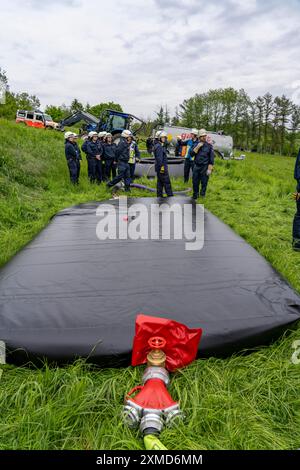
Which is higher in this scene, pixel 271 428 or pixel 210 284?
pixel 210 284

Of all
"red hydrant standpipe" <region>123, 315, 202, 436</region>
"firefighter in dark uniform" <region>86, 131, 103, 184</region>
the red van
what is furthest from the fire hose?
the red van

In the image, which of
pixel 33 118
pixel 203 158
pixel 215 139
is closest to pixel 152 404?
pixel 203 158

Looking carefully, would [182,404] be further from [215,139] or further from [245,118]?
[245,118]

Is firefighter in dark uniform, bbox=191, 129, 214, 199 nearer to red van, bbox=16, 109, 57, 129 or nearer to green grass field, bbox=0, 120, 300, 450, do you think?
green grass field, bbox=0, 120, 300, 450

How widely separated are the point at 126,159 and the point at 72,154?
1.58 m

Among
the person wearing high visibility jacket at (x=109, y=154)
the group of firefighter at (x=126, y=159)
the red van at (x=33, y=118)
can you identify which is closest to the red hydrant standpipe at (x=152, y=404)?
the group of firefighter at (x=126, y=159)

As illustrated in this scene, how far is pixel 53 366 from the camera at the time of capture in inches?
67.8

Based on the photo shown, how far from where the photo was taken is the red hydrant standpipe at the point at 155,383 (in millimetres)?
1396

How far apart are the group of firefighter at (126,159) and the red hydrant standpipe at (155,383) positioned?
466 centimetres

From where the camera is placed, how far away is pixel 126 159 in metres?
6.86

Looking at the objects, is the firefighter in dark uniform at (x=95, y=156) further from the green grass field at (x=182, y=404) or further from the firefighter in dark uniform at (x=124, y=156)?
the green grass field at (x=182, y=404)

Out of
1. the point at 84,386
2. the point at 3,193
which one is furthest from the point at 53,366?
the point at 3,193

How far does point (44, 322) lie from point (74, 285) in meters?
0.44
